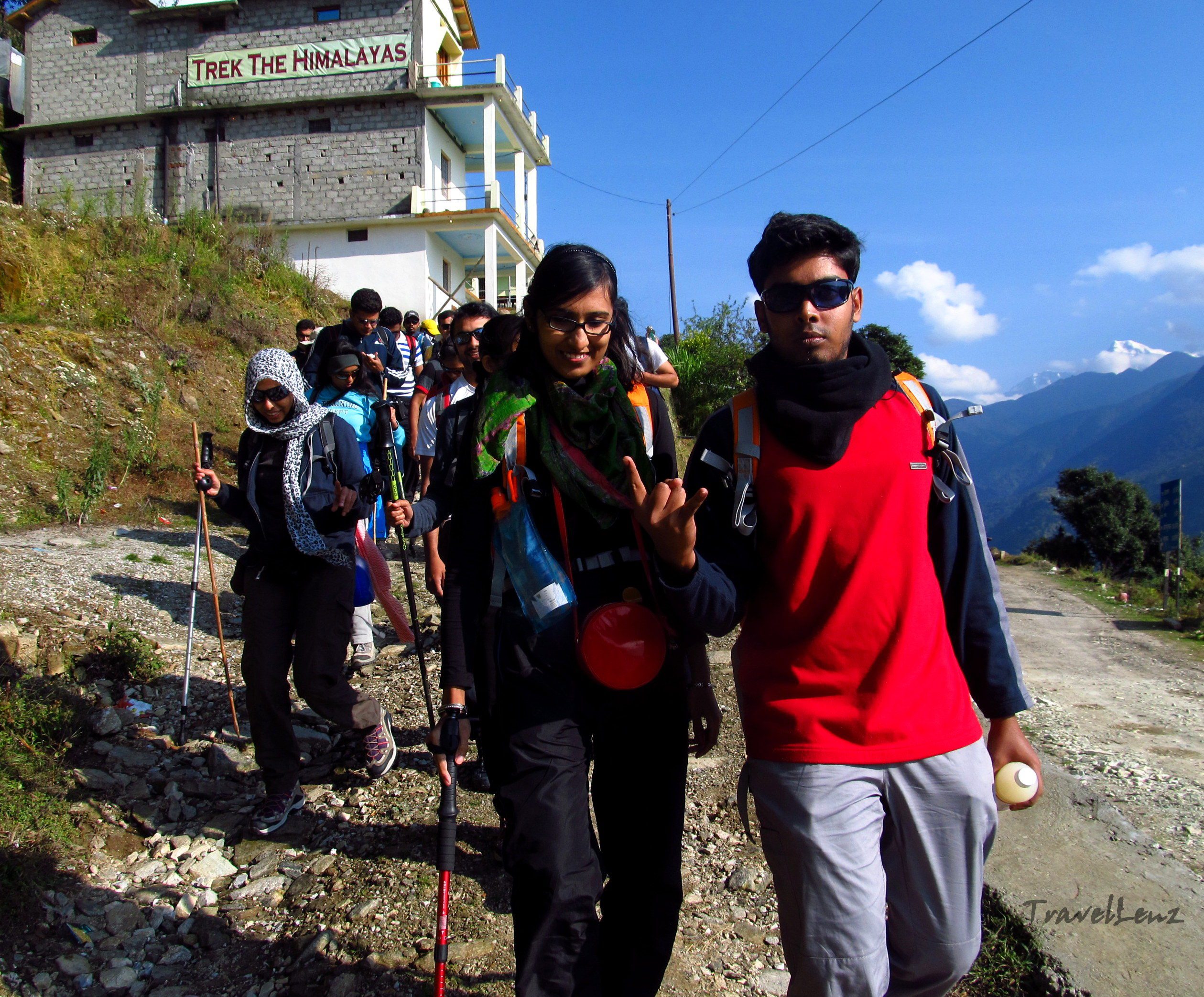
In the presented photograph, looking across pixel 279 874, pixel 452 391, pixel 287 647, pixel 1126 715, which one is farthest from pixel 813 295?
pixel 1126 715

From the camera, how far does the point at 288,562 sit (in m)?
3.49

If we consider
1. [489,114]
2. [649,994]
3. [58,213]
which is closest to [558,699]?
[649,994]

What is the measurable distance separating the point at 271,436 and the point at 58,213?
13.4 m

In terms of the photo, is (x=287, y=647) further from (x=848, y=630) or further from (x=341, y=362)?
(x=848, y=630)

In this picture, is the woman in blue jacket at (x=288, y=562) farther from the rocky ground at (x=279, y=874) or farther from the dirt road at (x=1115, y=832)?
the dirt road at (x=1115, y=832)

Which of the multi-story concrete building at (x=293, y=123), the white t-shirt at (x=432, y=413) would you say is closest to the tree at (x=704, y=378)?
the multi-story concrete building at (x=293, y=123)

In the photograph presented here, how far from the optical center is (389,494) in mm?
3828

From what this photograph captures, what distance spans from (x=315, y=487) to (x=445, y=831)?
174 cm

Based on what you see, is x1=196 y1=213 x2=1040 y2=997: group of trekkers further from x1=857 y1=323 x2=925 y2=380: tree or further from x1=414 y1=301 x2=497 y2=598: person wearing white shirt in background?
x1=857 y1=323 x2=925 y2=380: tree

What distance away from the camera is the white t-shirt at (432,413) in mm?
4824

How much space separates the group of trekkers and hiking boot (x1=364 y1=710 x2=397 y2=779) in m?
1.82

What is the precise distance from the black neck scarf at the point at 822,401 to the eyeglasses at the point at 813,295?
0.41ft

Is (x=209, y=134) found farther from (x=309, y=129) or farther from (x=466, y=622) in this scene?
(x=466, y=622)

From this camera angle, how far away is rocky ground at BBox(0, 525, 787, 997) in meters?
2.68
